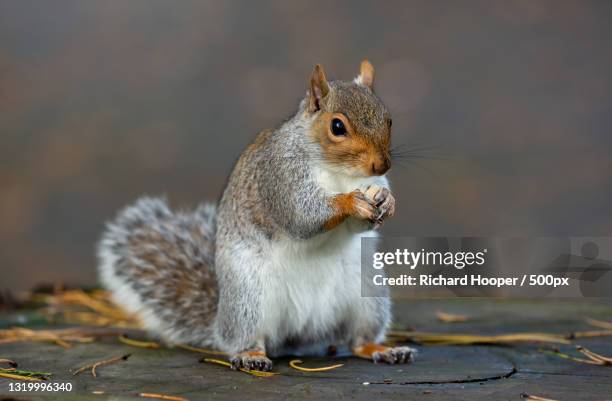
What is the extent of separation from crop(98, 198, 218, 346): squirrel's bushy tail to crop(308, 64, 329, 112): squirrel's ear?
656mm

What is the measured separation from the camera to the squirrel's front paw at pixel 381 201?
210cm

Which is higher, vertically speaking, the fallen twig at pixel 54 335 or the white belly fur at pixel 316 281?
the white belly fur at pixel 316 281

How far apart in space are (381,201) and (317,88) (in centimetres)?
34

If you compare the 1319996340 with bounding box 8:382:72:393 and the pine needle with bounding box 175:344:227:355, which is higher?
the pine needle with bounding box 175:344:227:355

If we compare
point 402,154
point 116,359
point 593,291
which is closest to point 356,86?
point 402,154

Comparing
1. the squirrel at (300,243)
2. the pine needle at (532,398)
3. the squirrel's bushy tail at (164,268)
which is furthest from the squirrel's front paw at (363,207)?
the squirrel's bushy tail at (164,268)

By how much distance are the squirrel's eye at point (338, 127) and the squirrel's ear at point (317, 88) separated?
0.38 feet

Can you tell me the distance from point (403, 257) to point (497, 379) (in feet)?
2.28

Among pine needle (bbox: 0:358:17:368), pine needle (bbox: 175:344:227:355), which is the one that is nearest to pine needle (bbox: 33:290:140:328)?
pine needle (bbox: 175:344:227:355)

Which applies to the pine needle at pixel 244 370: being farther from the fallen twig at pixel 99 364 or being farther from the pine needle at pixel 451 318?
the pine needle at pixel 451 318

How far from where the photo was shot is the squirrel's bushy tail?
2549mm

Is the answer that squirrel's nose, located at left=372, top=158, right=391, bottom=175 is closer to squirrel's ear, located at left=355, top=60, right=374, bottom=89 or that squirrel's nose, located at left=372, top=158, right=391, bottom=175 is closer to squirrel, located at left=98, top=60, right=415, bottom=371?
squirrel, located at left=98, top=60, right=415, bottom=371

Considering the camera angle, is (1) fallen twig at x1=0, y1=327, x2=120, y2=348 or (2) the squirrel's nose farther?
(1) fallen twig at x1=0, y1=327, x2=120, y2=348

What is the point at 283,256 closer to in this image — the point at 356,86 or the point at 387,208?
the point at 387,208
